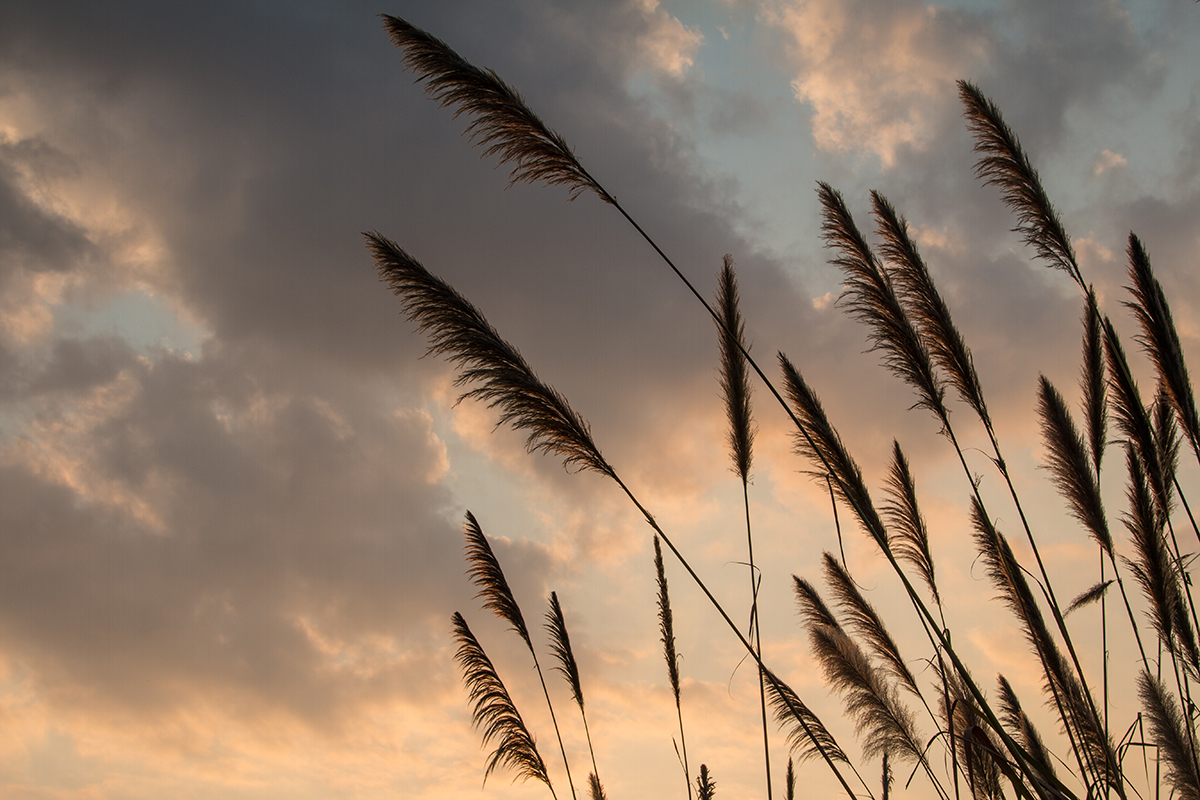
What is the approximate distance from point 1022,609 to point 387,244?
2933 millimetres

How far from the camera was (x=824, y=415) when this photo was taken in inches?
102

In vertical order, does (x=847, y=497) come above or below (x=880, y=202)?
below

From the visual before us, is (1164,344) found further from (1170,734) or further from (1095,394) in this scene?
(1170,734)

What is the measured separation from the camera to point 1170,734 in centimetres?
375

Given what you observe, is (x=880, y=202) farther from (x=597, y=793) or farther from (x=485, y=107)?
(x=597, y=793)

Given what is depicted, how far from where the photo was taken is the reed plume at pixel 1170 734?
346 cm

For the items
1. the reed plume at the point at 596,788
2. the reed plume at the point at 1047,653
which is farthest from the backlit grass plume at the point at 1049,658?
the reed plume at the point at 596,788

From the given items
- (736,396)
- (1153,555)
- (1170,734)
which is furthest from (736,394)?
(1170,734)

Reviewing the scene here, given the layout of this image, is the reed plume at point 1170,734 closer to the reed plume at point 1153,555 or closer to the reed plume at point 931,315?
the reed plume at point 1153,555

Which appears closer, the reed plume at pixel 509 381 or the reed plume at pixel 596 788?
the reed plume at pixel 509 381

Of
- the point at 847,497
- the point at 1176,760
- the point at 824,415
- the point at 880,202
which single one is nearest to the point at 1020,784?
the point at 847,497

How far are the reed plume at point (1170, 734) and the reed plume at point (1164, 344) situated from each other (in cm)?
197

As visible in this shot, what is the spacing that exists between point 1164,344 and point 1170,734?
8.31ft

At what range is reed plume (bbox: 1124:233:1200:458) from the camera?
2.52 metres
